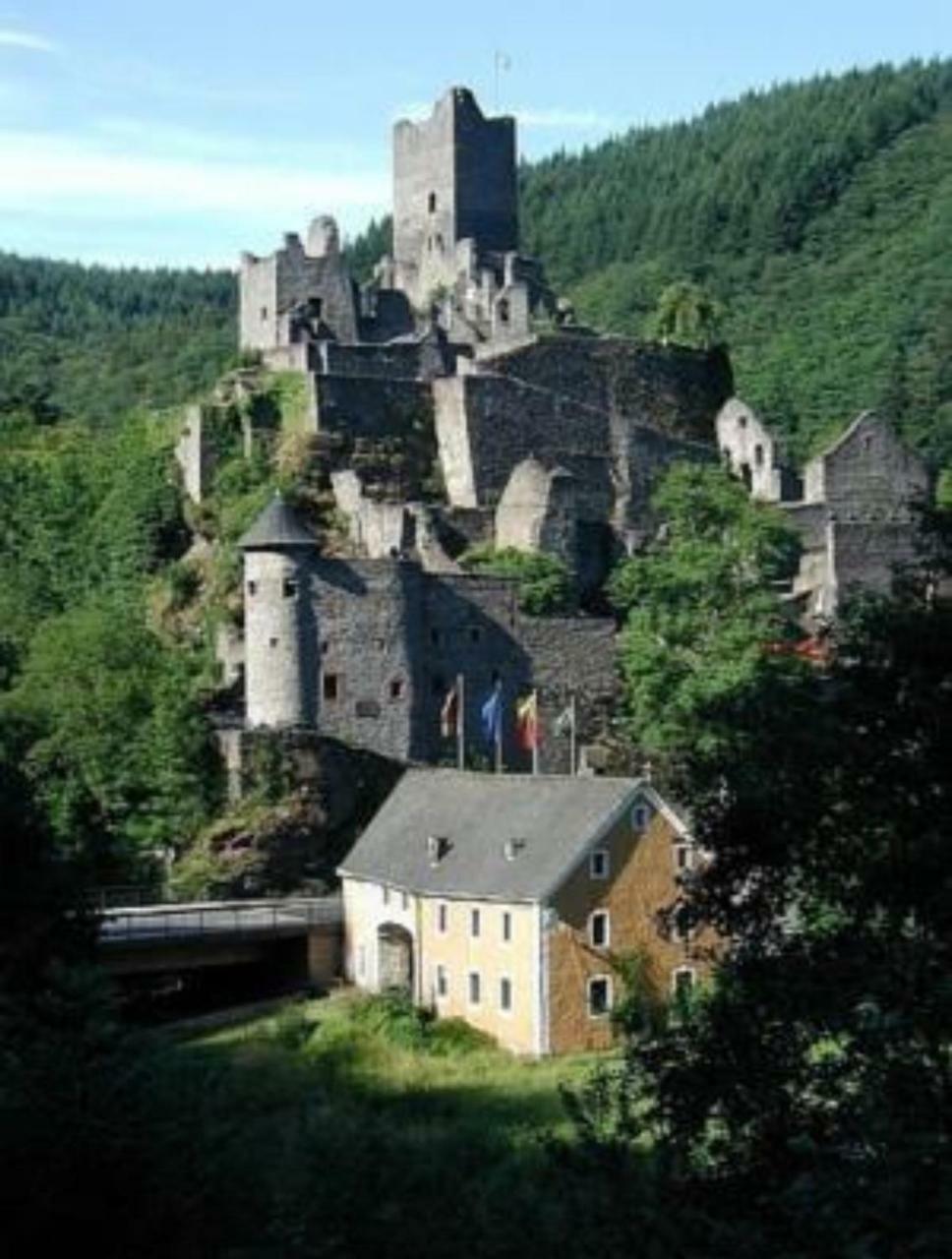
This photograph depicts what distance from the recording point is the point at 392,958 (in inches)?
2053

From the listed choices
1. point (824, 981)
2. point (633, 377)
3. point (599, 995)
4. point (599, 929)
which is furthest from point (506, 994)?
point (824, 981)

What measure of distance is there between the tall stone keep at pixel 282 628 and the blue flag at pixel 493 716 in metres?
4.24

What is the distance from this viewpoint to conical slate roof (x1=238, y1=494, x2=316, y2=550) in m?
56.9

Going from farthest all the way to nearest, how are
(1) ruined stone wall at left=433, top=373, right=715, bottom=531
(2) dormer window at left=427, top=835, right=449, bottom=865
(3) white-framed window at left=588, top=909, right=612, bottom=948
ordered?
(1) ruined stone wall at left=433, top=373, right=715, bottom=531
(2) dormer window at left=427, top=835, right=449, bottom=865
(3) white-framed window at left=588, top=909, right=612, bottom=948

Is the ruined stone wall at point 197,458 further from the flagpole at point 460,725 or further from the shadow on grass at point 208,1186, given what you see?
the shadow on grass at point 208,1186

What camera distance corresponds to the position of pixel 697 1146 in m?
21.9

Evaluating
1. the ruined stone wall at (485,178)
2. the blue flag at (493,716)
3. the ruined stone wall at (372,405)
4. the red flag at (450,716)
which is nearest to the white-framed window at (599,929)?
the blue flag at (493,716)

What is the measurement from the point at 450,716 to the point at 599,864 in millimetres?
10344

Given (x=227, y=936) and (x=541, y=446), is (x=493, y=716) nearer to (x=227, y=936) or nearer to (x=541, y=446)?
(x=227, y=936)

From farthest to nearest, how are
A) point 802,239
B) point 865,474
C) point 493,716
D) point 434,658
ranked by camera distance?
point 802,239 → point 865,474 → point 434,658 → point 493,716

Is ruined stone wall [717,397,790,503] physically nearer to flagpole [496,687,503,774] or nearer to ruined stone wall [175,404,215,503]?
flagpole [496,687,503,774]

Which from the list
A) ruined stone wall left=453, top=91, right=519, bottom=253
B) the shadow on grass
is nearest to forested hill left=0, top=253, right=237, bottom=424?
ruined stone wall left=453, top=91, right=519, bottom=253

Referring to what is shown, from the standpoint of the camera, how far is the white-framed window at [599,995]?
48.1 metres

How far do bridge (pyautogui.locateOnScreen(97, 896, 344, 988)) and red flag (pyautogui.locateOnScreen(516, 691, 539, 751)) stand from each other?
6620 mm
